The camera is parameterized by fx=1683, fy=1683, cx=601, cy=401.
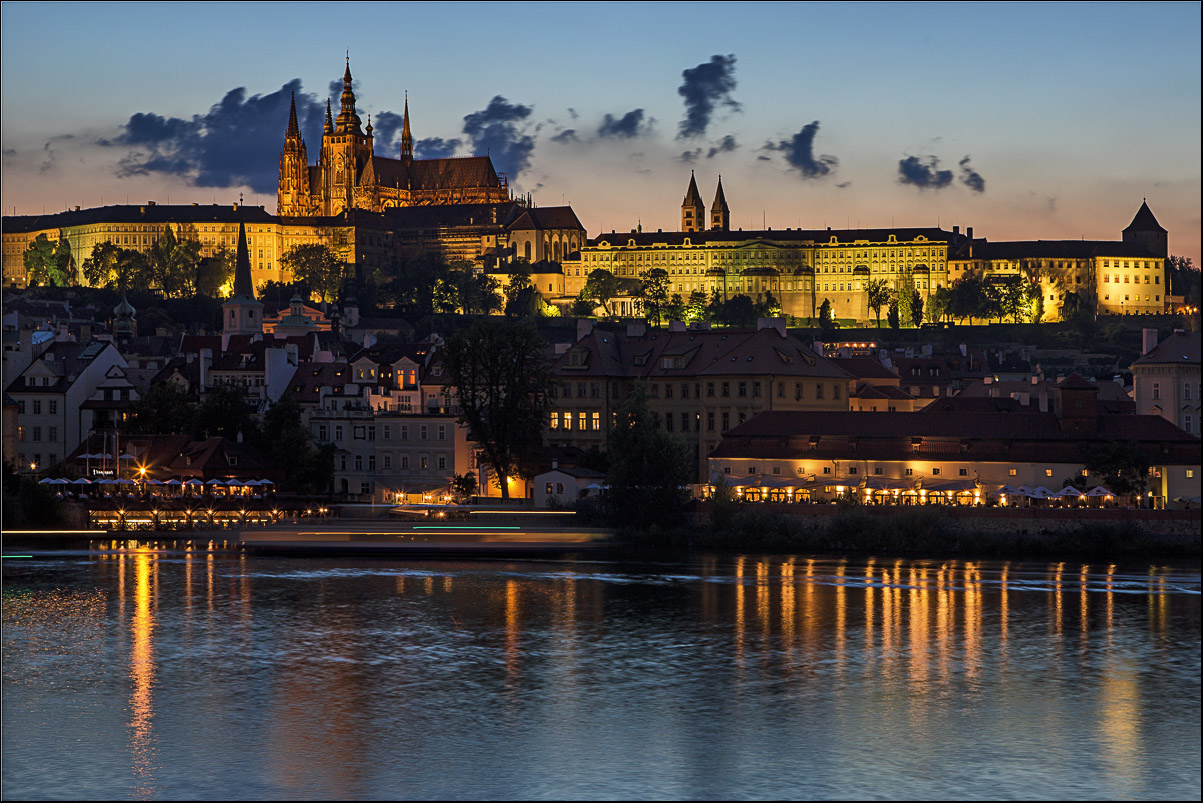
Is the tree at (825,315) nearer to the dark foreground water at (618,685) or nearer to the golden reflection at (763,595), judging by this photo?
the golden reflection at (763,595)

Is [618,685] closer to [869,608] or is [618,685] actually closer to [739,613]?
[739,613]

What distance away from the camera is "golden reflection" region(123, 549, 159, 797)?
85.1 feet

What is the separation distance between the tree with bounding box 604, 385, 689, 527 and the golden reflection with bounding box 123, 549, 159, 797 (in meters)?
15.6

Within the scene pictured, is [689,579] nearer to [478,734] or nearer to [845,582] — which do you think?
[845,582]

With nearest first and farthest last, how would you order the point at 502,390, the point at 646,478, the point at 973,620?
1. the point at 973,620
2. the point at 646,478
3. the point at 502,390

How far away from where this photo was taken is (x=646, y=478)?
57312 millimetres

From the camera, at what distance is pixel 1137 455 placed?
53750 millimetres

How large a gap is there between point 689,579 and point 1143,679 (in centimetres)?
1950

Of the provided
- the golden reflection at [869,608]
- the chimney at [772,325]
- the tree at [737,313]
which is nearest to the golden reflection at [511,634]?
the golden reflection at [869,608]

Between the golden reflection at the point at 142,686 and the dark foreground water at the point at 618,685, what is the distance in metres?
0.10

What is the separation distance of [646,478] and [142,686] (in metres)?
26.9

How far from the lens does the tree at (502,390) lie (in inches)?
2628

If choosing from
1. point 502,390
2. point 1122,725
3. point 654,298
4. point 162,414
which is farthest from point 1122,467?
point 654,298

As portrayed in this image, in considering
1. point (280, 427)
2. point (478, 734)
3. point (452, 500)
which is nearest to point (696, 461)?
point (452, 500)
